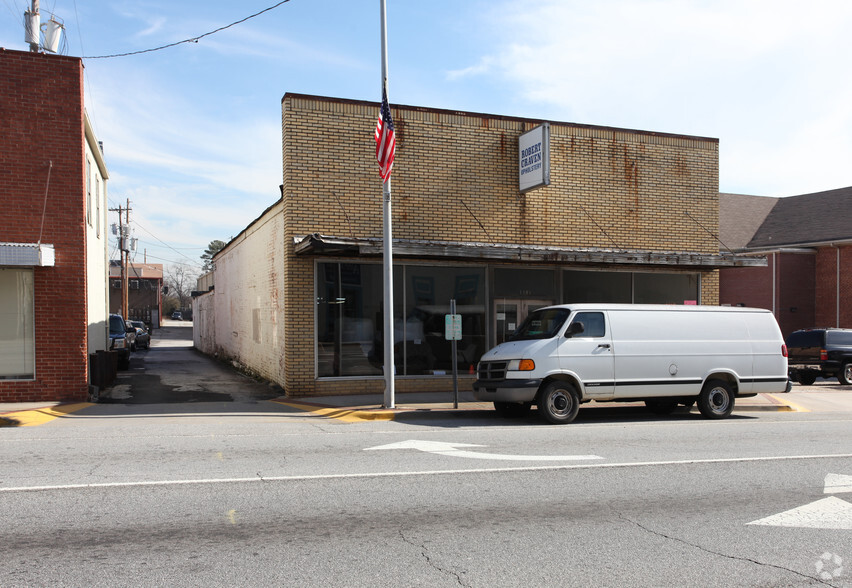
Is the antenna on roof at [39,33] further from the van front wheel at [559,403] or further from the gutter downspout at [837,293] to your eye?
the gutter downspout at [837,293]

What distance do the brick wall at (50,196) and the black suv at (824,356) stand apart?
19896mm

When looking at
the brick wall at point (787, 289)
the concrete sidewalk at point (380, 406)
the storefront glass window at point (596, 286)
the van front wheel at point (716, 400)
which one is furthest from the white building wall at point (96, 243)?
the brick wall at point (787, 289)

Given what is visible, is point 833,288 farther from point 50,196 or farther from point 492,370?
point 50,196

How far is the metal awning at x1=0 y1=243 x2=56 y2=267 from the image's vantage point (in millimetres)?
12953

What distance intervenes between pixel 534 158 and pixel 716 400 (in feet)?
22.0

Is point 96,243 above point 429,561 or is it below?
above

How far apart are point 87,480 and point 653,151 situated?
15733 millimetres

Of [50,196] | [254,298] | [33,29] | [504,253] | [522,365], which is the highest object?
[33,29]

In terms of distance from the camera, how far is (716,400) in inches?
537

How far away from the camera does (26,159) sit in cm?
1370

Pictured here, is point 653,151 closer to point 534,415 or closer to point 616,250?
point 616,250

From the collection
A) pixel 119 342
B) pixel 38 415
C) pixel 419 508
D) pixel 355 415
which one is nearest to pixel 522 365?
pixel 355 415

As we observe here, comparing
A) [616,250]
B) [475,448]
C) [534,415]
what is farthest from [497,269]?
[475,448]

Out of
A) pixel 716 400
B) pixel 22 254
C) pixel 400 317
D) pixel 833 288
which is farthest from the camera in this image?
pixel 833 288
